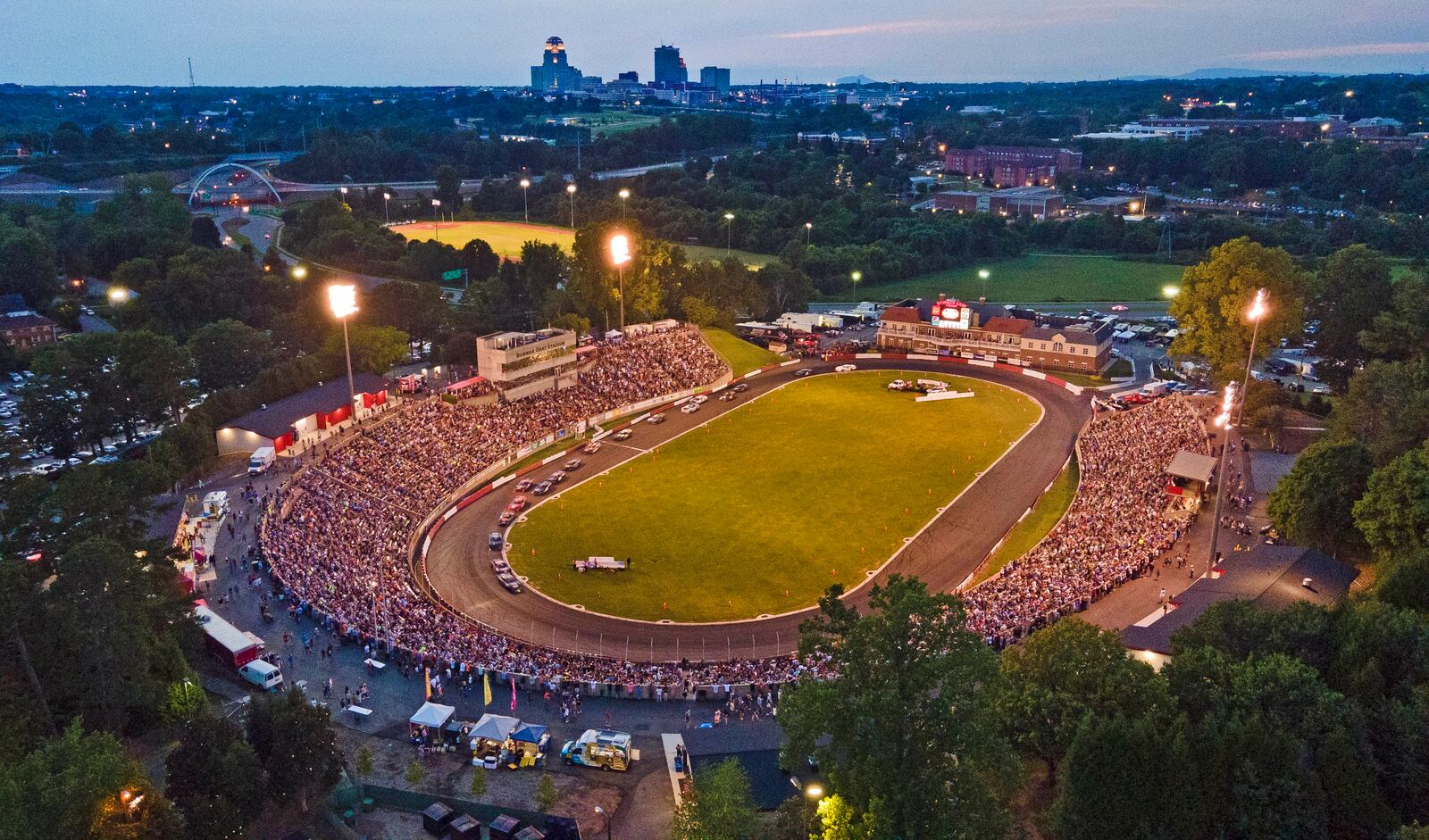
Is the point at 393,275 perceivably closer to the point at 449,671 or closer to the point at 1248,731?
the point at 449,671

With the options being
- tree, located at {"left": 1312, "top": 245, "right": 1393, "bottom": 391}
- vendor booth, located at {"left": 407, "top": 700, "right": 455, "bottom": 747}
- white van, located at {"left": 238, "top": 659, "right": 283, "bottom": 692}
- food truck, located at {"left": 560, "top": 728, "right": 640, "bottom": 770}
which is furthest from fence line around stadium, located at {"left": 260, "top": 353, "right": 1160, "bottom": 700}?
tree, located at {"left": 1312, "top": 245, "right": 1393, "bottom": 391}

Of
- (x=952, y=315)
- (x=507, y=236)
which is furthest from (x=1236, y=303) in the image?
(x=507, y=236)

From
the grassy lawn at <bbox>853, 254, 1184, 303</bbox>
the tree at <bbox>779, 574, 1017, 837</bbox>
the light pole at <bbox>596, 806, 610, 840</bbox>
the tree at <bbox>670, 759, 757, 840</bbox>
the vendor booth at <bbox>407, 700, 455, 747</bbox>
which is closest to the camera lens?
the tree at <bbox>779, 574, 1017, 837</bbox>

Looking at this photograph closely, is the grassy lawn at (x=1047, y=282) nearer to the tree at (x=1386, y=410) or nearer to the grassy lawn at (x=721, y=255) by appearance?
the grassy lawn at (x=721, y=255)

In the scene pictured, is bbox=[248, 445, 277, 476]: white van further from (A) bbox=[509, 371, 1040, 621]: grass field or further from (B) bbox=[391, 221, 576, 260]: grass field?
(B) bbox=[391, 221, 576, 260]: grass field

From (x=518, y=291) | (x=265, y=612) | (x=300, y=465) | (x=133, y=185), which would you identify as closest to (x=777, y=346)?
(x=518, y=291)

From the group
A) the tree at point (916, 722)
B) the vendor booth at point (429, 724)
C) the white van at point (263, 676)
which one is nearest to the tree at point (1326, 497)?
the tree at point (916, 722)
